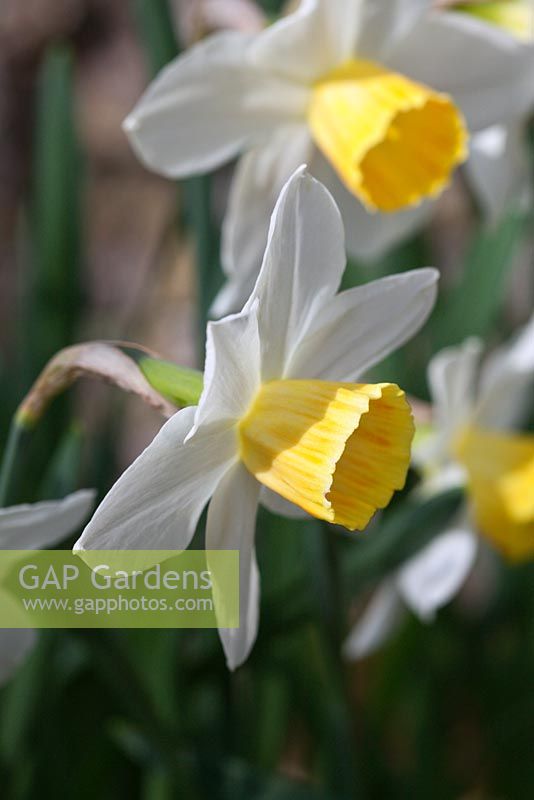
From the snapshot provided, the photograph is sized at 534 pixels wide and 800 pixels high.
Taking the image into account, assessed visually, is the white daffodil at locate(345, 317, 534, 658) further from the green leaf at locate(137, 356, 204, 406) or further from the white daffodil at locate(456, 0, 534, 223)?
the green leaf at locate(137, 356, 204, 406)

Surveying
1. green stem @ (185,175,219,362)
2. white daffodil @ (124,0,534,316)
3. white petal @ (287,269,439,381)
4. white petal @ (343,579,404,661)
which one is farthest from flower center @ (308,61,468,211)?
white petal @ (343,579,404,661)

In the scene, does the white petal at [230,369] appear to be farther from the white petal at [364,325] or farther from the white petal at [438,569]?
the white petal at [438,569]

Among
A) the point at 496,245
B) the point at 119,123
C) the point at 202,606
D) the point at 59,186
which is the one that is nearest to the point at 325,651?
the point at 202,606

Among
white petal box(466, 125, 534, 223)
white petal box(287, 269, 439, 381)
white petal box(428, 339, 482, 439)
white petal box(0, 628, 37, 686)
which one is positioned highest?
white petal box(287, 269, 439, 381)

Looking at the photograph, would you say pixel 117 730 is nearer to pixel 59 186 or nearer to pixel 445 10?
pixel 59 186

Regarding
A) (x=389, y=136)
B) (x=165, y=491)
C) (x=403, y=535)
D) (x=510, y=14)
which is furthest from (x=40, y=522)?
(x=510, y=14)

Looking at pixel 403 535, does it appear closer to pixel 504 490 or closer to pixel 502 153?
pixel 504 490
